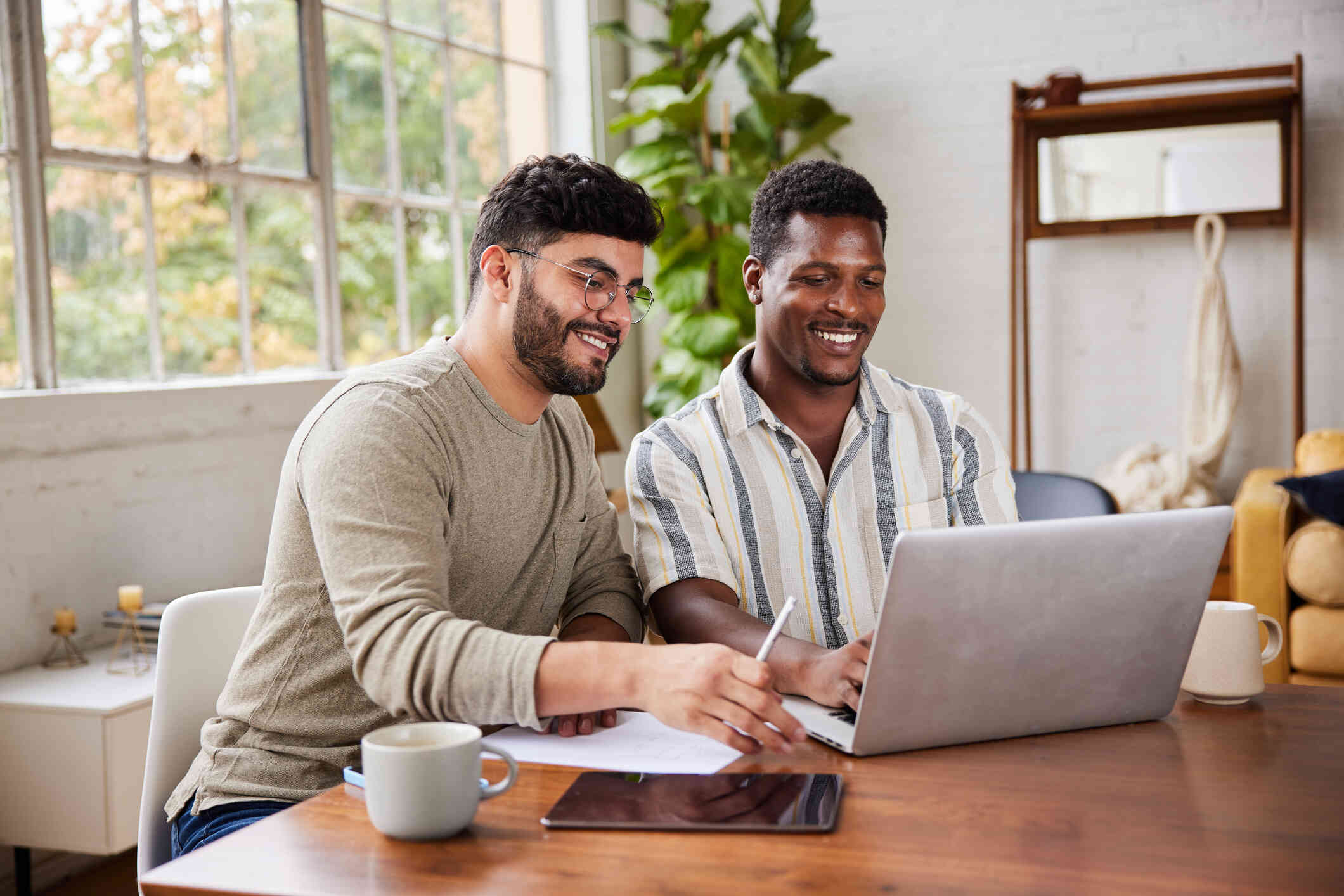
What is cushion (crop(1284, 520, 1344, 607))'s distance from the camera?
3.00 meters

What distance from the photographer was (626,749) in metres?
1.11

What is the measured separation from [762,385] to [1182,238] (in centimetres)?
293

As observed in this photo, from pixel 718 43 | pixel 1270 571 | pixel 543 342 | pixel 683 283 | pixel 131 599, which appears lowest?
pixel 1270 571

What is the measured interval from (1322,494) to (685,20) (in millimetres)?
3775

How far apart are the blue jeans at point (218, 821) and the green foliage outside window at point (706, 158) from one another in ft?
9.62

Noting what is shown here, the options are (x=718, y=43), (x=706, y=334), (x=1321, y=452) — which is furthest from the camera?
(x=718, y=43)

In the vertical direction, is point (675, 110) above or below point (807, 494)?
above

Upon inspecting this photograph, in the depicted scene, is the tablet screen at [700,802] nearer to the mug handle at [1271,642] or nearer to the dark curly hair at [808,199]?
the mug handle at [1271,642]

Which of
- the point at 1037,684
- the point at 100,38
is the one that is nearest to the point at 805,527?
the point at 1037,684

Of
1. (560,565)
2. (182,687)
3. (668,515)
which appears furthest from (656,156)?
(182,687)

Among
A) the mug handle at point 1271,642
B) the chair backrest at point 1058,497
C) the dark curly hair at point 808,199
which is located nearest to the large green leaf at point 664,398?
the chair backrest at point 1058,497

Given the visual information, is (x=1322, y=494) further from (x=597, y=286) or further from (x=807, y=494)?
(x=807, y=494)

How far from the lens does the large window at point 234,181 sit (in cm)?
254

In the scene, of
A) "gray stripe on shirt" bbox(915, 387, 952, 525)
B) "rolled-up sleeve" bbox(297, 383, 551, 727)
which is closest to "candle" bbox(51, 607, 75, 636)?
"rolled-up sleeve" bbox(297, 383, 551, 727)
